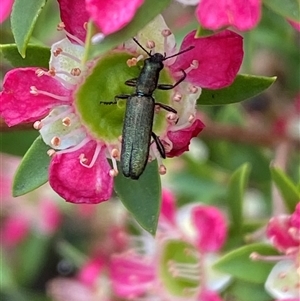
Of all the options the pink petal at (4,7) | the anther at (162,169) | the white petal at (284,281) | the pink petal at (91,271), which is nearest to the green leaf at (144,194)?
the anther at (162,169)

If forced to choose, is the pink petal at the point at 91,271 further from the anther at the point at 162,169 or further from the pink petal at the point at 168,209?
the anther at the point at 162,169

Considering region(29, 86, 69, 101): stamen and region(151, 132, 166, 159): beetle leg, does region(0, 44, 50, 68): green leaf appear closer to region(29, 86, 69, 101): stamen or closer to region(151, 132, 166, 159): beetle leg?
region(29, 86, 69, 101): stamen

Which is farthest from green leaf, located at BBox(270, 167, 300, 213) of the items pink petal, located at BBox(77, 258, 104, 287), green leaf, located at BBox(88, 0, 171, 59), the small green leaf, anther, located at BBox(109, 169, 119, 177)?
pink petal, located at BBox(77, 258, 104, 287)

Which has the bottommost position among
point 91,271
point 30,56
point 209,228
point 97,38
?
point 91,271

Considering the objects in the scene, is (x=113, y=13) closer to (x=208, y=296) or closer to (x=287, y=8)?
(x=287, y=8)

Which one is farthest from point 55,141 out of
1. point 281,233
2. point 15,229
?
point 15,229

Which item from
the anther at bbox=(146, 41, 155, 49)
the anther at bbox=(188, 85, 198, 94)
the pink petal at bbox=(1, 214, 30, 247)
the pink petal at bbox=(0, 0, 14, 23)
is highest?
the anther at bbox=(146, 41, 155, 49)
